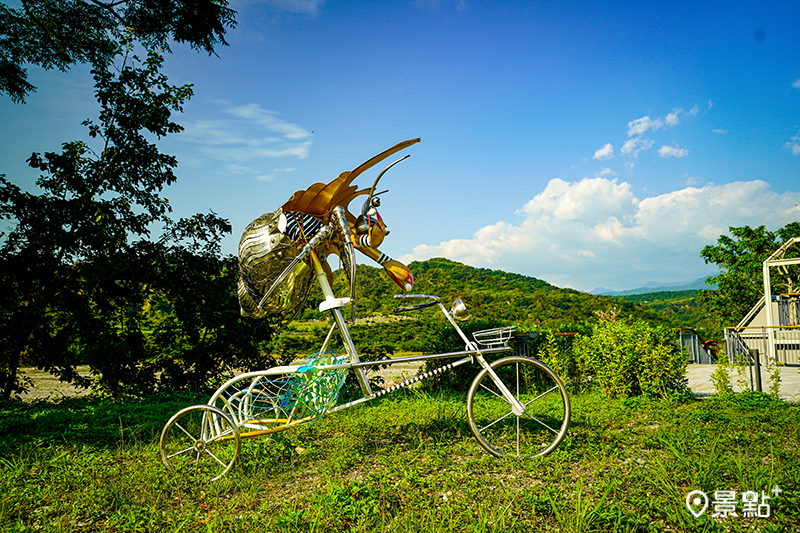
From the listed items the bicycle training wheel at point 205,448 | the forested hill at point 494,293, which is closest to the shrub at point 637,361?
the forested hill at point 494,293

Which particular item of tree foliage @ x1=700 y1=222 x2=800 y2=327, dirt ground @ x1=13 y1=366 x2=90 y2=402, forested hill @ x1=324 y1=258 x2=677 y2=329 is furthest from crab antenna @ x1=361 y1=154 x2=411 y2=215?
tree foliage @ x1=700 y1=222 x2=800 y2=327

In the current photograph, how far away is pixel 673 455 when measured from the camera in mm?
3586

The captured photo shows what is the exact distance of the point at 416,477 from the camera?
3.35 metres

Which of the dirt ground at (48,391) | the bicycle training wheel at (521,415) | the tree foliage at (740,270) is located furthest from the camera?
the tree foliage at (740,270)

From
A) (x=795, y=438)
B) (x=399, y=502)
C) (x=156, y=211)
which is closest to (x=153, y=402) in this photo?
(x=156, y=211)

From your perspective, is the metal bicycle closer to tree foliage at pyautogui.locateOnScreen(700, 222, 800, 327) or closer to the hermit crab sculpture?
the hermit crab sculpture

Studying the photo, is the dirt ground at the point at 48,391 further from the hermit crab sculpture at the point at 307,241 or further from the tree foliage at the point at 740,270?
the tree foliage at the point at 740,270

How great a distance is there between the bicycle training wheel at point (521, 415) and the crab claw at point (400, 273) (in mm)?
937

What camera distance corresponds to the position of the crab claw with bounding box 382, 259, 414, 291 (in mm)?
3715

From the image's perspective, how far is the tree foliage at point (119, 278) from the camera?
6.70m

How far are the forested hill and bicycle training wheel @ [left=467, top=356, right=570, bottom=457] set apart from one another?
3611 millimetres

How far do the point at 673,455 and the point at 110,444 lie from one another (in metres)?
5.35

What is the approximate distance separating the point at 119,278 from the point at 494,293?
38.7 feet

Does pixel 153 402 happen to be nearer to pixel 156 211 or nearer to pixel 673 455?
pixel 156 211
